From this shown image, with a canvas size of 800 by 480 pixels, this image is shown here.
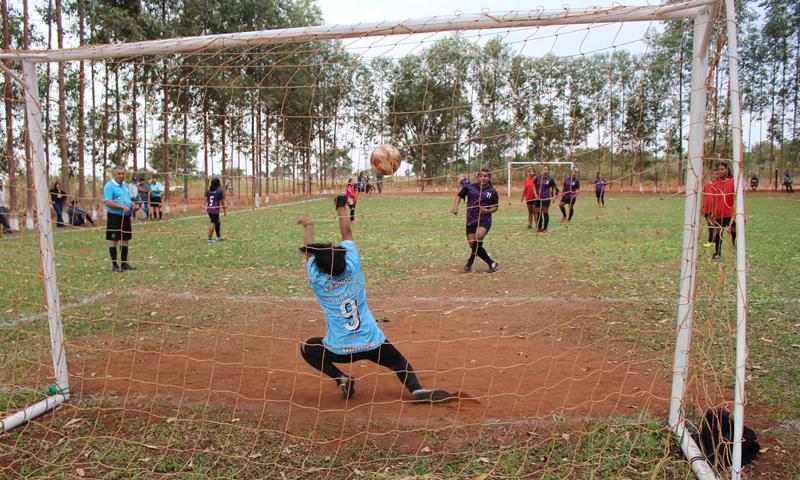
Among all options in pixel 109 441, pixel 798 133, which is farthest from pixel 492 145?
pixel 798 133

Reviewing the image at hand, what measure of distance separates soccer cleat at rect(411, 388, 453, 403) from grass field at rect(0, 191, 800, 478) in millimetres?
95

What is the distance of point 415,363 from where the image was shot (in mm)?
5180

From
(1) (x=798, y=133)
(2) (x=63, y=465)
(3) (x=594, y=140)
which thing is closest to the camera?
(2) (x=63, y=465)

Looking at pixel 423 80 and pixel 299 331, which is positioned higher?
pixel 423 80

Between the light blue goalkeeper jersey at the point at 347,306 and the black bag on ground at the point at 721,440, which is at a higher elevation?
the light blue goalkeeper jersey at the point at 347,306

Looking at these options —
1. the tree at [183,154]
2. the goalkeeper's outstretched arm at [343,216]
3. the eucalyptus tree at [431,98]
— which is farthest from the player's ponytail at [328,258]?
the tree at [183,154]

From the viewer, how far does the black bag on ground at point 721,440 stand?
336 centimetres

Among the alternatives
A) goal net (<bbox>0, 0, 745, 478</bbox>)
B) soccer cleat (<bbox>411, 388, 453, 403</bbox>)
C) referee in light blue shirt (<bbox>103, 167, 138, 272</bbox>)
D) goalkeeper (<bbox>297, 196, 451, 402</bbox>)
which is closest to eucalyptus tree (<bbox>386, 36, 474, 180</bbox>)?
goal net (<bbox>0, 0, 745, 478</bbox>)

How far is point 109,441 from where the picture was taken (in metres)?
3.86

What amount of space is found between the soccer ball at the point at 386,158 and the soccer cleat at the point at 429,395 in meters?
2.21

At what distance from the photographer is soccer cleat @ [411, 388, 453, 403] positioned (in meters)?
4.20

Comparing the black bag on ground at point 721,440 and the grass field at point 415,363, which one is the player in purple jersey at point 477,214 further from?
the black bag on ground at point 721,440

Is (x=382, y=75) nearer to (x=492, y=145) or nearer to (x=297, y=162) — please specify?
(x=492, y=145)

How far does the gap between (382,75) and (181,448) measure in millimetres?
3260
